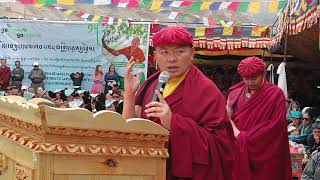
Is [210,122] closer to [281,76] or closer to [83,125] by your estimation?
[83,125]

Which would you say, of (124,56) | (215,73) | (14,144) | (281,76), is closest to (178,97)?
(14,144)

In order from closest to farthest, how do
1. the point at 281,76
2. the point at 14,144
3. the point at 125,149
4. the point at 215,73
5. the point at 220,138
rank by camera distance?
the point at 125,149, the point at 14,144, the point at 220,138, the point at 281,76, the point at 215,73

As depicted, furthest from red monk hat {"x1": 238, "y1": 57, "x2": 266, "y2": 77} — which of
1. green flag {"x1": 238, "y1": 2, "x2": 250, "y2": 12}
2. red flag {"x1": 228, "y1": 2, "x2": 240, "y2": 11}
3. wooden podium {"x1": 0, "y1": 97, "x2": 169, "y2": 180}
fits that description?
green flag {"x1": 238, "y1": 2, "x2": 250, "y2": 12}

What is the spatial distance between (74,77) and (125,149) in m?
10.3

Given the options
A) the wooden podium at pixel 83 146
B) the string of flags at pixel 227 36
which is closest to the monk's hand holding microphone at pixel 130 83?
the wooden podium at pixel 83 146

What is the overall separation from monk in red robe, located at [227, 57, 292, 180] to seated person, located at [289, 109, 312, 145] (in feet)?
7.40

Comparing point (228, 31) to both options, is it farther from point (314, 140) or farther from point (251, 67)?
point (251, 67)

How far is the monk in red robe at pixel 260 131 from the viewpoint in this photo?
12.9 ft

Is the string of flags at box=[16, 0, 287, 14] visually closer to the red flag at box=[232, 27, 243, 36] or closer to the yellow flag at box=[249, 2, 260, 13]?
the yellow flag at box=[249, 2, 260, 13]

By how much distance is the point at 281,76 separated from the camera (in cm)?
764

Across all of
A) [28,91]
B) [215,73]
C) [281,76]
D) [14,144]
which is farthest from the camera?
[215,73]

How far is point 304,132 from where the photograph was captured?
6.62 m

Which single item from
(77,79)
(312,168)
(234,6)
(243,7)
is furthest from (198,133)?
(243,7)

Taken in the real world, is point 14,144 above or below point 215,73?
above
